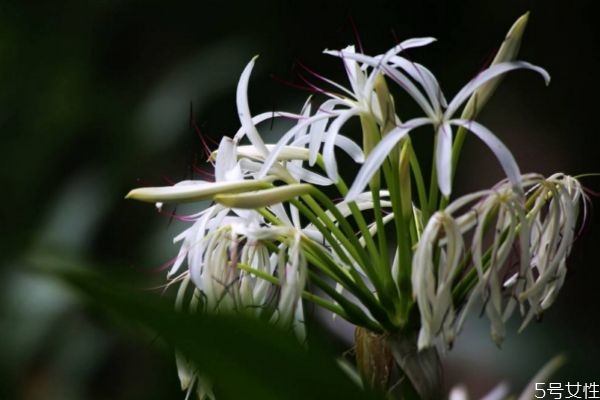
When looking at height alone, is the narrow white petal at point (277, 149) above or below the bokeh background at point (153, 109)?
above

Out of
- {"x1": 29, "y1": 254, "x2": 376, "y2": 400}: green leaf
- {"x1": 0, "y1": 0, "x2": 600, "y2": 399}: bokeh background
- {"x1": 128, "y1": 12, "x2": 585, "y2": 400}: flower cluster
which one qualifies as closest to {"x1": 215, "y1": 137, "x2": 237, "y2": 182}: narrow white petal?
{"x1": 128, "y1": 12, "x2": 585, "y2": 400}: flower cluster

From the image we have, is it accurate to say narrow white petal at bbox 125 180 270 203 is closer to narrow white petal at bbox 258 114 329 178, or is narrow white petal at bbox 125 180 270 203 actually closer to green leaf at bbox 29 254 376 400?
narrow white petal at bbox 258 114 329 178

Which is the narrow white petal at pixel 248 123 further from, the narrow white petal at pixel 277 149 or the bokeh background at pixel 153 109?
the bokeh background at pixel 153 109

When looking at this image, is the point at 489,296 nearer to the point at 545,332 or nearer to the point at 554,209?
the point at 554,209

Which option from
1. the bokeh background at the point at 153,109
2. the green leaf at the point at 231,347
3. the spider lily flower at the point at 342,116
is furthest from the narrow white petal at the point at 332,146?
the bokeh background at the point at 153,109

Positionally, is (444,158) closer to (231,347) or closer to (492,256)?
(492,256)

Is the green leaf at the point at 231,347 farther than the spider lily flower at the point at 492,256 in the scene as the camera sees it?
No

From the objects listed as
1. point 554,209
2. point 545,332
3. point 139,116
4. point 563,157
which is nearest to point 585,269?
point 563,157
